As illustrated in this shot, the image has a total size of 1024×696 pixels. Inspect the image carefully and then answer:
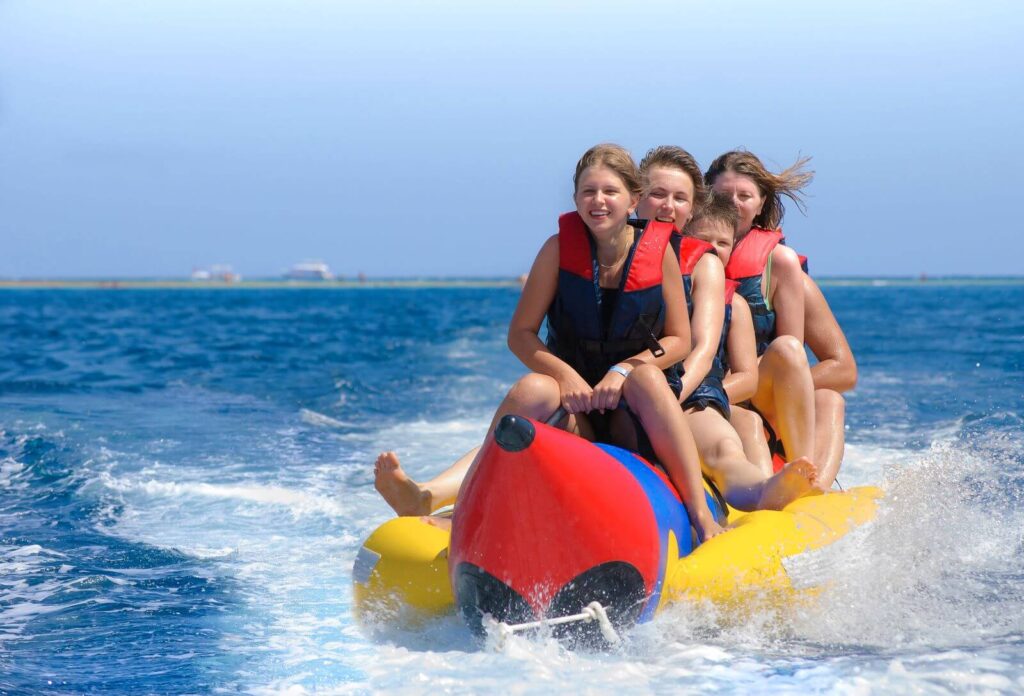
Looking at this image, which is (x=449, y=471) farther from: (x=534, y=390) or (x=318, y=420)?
(x=318, y=420)

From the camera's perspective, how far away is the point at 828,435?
13.4 ft

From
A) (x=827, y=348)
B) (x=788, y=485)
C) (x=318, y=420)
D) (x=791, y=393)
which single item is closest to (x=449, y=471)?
(x=788, y=485)

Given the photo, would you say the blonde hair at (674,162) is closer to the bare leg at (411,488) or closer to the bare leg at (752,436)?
the bare leg at (752,436)

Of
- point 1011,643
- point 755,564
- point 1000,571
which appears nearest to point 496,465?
point 755,564

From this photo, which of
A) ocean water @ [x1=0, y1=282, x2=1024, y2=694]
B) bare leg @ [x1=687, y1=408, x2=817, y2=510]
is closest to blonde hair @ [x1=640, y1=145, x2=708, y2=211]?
bare leg @ [x1=687, y1=408, x2=817, y2=510]

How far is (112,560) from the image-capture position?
422cm

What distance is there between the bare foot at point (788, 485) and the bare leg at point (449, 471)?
611mm

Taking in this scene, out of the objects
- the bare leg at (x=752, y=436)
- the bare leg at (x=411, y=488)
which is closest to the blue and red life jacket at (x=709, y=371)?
the bare leg at (x=752, y=436)

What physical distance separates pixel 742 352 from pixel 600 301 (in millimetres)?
856

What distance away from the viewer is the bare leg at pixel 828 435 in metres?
4.03

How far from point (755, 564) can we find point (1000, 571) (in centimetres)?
129

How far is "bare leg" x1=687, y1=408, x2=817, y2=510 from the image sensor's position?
3.33 meters

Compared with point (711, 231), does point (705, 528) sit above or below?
below

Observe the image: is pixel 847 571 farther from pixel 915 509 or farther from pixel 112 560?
pixel 112 560
